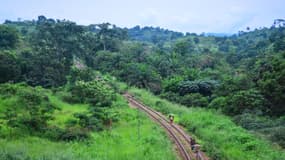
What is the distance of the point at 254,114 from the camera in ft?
99.9

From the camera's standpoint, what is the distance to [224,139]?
80.3 ft

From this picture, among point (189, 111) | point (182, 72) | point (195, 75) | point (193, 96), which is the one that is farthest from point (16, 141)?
point (182, 72)

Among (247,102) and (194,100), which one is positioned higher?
(247,102)

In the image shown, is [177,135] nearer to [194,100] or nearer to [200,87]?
[194,100]

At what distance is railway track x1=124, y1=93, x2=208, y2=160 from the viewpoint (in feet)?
74.0

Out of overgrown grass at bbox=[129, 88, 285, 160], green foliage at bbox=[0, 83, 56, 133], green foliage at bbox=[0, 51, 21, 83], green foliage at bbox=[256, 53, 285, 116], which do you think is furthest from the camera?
green foliage at bbox=[0, 51, 21, 83]

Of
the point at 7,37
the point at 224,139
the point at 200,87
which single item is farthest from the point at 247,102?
the point at 7,37

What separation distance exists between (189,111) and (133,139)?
Answer: 10.9 meters

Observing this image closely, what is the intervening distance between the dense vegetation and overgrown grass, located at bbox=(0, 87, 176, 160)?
93 centimetres

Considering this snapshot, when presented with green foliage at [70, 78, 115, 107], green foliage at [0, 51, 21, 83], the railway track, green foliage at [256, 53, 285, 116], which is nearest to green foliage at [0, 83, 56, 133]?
green foliage at [70, 78, 115, 107]

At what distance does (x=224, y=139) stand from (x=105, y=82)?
22.5 m

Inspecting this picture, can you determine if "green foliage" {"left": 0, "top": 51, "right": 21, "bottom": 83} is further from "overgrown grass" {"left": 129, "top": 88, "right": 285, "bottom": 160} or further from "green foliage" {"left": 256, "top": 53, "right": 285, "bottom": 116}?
"green foliage" {"left": 256, "top": 53, "right": 285, "bottom": 116}

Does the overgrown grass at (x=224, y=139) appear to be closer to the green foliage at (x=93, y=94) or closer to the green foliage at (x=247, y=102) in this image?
the green foliage at (x=247, y=102)

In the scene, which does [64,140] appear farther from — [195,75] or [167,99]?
[195,75]
